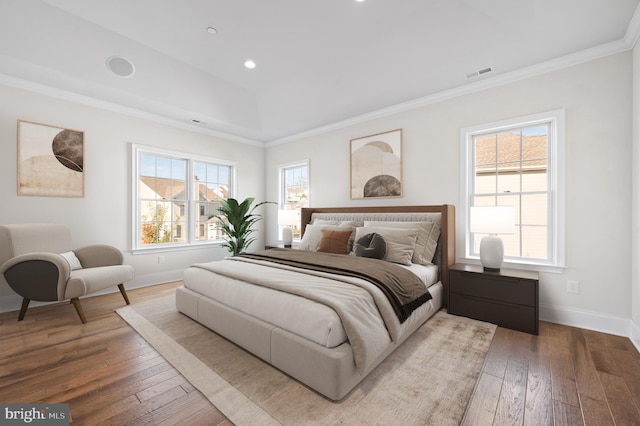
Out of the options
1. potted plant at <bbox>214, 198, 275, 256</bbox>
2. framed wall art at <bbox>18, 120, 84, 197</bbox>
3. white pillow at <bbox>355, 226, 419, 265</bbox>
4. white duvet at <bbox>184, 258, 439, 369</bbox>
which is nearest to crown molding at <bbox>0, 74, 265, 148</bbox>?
framed wall art at <bbox>18, 120, 84, 197</bbox>

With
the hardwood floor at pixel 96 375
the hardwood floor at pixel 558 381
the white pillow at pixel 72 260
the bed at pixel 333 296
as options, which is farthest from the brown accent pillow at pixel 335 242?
the white pillow at pixel 72 260

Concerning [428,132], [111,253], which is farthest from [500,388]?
[111,253]

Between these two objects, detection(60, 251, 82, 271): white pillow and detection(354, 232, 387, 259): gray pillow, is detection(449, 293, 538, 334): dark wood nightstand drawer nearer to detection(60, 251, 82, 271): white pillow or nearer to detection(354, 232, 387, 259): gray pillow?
detection(354, 232, 387, 259): gray pillow

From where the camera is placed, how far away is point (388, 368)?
76.0 inches

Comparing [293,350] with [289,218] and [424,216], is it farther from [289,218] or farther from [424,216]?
[289,218]

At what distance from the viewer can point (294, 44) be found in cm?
300

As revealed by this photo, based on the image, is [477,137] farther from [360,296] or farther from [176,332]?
[176,332]

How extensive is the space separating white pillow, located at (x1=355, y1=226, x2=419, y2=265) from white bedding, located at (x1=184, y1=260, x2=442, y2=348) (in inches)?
8.0

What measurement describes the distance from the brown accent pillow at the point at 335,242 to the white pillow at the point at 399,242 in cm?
29

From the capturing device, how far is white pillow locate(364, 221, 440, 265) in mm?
3182

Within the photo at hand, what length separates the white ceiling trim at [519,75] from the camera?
246 centimetres

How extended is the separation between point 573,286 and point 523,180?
118 centimetres

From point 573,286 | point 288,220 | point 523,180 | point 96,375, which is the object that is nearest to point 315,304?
point 96,375

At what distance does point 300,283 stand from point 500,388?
1473 mm
